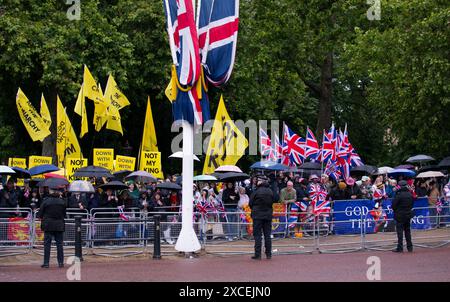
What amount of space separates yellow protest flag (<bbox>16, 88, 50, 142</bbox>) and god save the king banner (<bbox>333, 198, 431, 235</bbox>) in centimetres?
1025

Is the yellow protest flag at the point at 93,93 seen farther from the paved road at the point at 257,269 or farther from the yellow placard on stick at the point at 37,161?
the paved road at the point at 257,269

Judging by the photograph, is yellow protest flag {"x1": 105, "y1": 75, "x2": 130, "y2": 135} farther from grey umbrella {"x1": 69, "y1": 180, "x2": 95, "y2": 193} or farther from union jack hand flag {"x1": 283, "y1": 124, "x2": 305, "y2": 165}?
grey umbrella {"x1": 69, "y1": 180, "x2": 95, "y2": 193}

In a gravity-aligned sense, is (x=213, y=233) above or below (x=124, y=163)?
below

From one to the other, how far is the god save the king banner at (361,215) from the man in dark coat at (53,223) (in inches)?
309

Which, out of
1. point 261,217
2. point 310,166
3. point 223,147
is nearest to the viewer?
point 261,217

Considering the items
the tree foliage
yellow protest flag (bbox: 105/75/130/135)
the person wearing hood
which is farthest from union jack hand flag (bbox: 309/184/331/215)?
the tree foliage

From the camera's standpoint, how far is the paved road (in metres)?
17.7

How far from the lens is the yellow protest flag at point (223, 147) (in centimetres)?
3070

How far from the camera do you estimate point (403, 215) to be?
2322 centimetres

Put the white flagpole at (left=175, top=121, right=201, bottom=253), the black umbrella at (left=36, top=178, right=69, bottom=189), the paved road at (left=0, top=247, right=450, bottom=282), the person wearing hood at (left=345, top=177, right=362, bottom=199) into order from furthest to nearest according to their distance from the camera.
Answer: the person wearing hood at (left=345, top=177, right=362, bottom=199), the black umbrella at (left=36, top=178, right=69, bottom=189), the white flagpole at (left=175, top=121, right=201, bottom=253), the paved road at (left=0, top=247, right=450, bottom=282)

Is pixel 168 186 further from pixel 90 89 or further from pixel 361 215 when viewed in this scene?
pixel 361 215

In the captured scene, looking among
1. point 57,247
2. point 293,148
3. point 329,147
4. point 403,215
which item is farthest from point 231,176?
point 57,247

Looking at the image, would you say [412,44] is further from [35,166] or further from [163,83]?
[35,166]

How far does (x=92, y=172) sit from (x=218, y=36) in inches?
266
